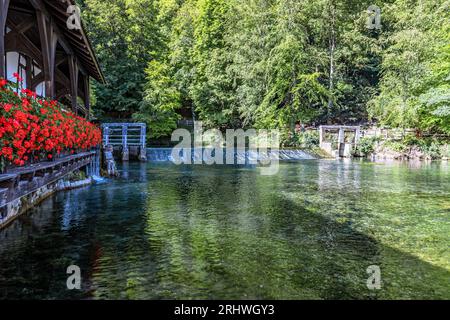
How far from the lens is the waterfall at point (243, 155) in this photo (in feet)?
80.2

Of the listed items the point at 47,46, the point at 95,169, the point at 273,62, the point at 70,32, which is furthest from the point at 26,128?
the point at 273,62

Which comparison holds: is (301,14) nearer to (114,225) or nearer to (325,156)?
(325,156)

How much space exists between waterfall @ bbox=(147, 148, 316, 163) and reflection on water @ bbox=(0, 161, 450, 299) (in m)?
14.1

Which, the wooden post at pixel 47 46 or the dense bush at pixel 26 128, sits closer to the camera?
the dense bush at pixel 26 128

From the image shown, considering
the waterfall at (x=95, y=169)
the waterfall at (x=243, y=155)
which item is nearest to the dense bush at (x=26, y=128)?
the waterfall at (x=95, y=169)

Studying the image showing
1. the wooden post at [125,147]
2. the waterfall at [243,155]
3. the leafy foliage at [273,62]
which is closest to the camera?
the wooden post at [125,147]

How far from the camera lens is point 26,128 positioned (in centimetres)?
521

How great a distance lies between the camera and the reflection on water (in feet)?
13.1

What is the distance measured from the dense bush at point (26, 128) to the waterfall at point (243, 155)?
16.4 meters

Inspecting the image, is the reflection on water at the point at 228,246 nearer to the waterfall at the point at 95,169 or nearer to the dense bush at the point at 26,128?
the dense bush at the point at 26,128

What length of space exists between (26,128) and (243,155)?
68.3 ft

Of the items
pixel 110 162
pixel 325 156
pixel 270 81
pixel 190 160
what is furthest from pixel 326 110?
pixel 110 162

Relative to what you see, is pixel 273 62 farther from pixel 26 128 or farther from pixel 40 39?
pixel 26 128

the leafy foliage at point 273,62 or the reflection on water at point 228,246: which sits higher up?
the leafy foliage at point 273,62
